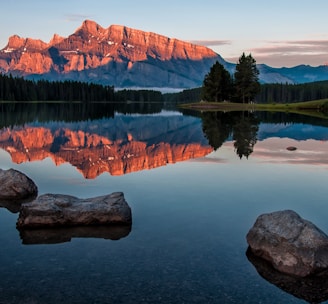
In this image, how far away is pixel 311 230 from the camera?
13.9 metres

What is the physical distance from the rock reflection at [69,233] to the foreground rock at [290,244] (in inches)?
208

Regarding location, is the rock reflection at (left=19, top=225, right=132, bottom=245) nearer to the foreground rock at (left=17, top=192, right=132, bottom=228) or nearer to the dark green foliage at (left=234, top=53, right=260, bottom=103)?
the foreground rock at (left=17, top=192, right=132, bottom=228)

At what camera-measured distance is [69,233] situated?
1672cm

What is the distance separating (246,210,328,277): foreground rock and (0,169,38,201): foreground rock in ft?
41.6

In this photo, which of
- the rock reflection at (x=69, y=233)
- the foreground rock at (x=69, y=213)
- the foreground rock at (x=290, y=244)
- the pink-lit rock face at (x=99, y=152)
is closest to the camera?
the foreground rock at (x=290, y=244)

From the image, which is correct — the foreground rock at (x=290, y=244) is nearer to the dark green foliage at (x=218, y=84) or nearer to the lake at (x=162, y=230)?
the lake at (x=162, y=230)

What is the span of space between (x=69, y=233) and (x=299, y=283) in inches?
351

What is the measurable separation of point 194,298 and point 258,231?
14.3 feet

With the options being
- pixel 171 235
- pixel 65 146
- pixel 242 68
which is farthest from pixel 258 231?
pixel 242 68

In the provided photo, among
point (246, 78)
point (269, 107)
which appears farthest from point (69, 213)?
point (269, 107)

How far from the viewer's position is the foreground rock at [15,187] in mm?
21828

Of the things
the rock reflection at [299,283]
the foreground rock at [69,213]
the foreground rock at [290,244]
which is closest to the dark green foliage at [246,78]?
the foreground rock at [69,213]

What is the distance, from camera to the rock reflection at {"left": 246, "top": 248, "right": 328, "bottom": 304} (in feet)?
39.2

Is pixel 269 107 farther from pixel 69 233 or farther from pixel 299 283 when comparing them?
pixel 299 283
